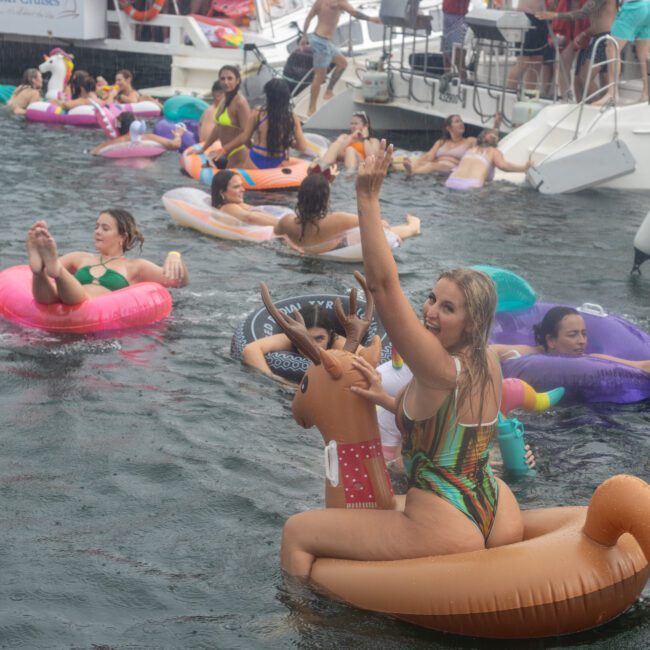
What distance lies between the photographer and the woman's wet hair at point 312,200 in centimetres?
915

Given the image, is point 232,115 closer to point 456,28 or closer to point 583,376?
point 456,28

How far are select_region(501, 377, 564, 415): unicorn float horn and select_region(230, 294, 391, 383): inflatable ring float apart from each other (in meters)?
0.94

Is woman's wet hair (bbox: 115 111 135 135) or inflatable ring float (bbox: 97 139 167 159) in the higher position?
woman's wet hair (bbox: 115 111 135 135)

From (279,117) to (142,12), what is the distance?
34.5ft

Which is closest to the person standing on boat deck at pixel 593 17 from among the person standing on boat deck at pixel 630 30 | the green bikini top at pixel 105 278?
the person standing on boat deck at pixel 630 30

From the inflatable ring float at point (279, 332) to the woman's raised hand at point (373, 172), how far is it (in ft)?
9.48

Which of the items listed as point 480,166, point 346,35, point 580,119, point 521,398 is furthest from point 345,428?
point 346,35

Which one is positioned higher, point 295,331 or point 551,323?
point 295,331

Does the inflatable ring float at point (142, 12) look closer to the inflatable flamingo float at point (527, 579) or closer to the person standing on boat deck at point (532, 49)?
the person standing on boat deck at point (532, 49)

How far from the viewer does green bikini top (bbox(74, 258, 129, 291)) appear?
24.3ft

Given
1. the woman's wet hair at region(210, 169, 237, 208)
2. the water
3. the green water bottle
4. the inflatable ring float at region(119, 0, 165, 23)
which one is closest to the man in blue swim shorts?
the water

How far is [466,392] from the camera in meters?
3.58

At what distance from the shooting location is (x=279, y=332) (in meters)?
6.84

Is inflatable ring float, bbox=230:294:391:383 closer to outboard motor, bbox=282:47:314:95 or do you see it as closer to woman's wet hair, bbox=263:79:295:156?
woman's wet hair, bbox=263:79:295:156
